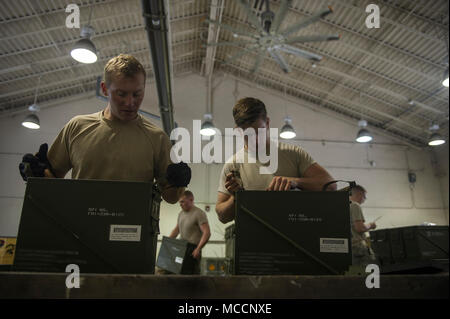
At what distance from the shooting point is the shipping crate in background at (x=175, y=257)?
331 centimetres

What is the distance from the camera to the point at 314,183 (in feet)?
5.26

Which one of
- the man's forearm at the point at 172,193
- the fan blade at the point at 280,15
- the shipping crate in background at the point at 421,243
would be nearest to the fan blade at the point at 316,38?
the fan blade at the point at 280,15

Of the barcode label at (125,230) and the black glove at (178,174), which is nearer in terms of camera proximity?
the barcode label at (125,230)

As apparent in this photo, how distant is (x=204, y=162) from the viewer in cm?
842

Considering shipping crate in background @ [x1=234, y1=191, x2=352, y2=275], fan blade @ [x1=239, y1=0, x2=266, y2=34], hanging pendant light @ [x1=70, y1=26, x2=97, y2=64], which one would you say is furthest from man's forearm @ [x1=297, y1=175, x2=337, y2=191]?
hanging pendant light @ [x1=70, y1=26, x2=97, y2=64]

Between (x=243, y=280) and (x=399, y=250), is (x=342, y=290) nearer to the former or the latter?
(x=243, y=280)

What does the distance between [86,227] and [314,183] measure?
108 cm

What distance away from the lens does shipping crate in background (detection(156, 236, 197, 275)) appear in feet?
10.9

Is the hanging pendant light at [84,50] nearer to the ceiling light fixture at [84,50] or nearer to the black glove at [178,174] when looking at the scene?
the ceiling light fixture at [84,50]

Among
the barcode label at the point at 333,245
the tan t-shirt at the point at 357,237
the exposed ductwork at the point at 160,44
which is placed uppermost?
the exposed ductwork at the point at 160,44

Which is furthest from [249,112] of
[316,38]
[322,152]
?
[322,152]

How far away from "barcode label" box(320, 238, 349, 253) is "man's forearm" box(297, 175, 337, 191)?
0.58 m

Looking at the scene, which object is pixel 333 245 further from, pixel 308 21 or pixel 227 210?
pixel 308 21

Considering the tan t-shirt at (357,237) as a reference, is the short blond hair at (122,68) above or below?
above
